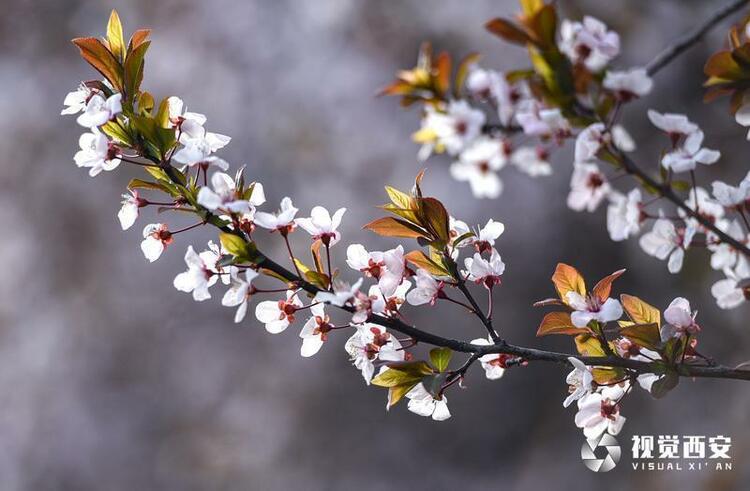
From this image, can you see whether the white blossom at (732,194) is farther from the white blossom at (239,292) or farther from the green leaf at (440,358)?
the white blossom at (239,292)

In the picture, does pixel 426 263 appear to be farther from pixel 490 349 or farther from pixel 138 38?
pixel 138 38

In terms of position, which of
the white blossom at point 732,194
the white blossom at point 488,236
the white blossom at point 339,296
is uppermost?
the white blossom at point 732,194

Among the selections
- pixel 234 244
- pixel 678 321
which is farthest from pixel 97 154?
pixel 678 321

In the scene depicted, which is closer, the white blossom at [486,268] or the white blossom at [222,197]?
the white blossom at [222,197]

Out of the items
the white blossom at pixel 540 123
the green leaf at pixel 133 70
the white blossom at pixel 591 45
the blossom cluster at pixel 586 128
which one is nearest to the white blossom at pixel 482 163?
the blossom cluster at pixel 586 128

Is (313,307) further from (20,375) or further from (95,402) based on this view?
(20,375)
